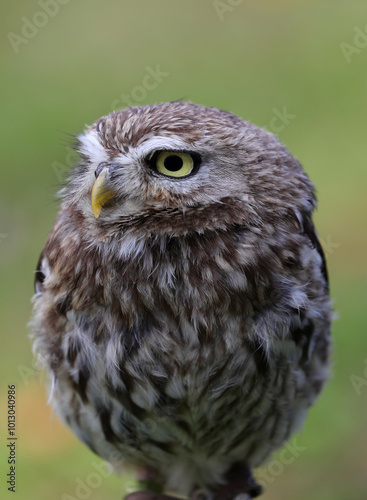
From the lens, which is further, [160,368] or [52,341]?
[52,341]

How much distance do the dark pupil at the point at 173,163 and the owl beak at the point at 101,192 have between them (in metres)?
0.19

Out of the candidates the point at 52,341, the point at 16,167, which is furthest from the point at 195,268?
the point at 16,167

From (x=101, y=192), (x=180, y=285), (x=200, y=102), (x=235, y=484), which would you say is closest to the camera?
(x=101, y=192)

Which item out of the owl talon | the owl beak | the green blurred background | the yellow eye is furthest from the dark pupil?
the green blurred background

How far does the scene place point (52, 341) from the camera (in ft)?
9.20

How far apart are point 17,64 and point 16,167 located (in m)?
1.45

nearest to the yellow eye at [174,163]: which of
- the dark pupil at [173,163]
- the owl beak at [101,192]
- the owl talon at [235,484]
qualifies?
the dark pupil at [173,163]

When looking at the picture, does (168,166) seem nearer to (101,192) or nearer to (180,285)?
(101,192)

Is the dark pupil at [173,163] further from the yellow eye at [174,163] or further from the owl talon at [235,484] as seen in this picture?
the owl talon at [235,484]

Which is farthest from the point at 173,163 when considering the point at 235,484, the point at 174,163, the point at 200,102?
the point at 200,102

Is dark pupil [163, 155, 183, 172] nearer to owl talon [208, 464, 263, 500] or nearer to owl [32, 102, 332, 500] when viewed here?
owl [32, 102, 332, 500]

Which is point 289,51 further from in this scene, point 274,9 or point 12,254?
point 12,254

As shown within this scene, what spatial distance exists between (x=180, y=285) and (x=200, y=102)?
13.8ft

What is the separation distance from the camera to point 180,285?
8.13 feet
